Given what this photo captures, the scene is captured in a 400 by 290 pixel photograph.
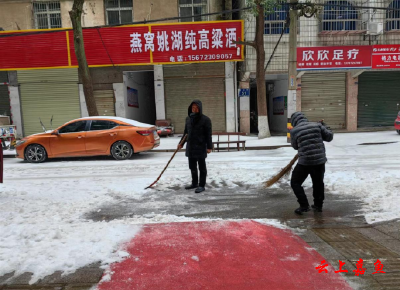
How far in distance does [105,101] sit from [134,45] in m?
4.05

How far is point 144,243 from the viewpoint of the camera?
3408mm

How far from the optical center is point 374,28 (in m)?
15.8

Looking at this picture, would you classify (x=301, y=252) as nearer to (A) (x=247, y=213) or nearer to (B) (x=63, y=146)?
(A) (x=247, y=213)

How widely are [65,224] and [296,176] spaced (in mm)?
3273

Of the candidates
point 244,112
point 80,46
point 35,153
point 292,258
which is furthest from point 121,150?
point 244,112

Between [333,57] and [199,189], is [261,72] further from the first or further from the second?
[199,189]

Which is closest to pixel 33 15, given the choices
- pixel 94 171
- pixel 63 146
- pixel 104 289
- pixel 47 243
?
pixel 63 146

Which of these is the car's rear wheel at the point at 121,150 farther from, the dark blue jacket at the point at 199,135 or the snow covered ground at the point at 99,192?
the dark blue jacket at the point at 199,135

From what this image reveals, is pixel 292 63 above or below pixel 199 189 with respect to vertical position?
above

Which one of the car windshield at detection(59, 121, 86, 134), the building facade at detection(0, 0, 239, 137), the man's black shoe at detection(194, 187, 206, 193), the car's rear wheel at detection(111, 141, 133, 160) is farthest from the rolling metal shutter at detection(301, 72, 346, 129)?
the man's black shoe at detection(194, 187, 206, 193)

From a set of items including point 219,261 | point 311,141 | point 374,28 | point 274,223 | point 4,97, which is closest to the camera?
point 219,261

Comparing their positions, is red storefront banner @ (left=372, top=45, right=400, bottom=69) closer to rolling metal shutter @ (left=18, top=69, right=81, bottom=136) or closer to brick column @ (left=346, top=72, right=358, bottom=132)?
brick column @ (left=346, top=72, right=358, bottom=132)

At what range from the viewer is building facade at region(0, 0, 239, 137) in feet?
56.1

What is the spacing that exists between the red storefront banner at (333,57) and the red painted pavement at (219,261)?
13.5m
